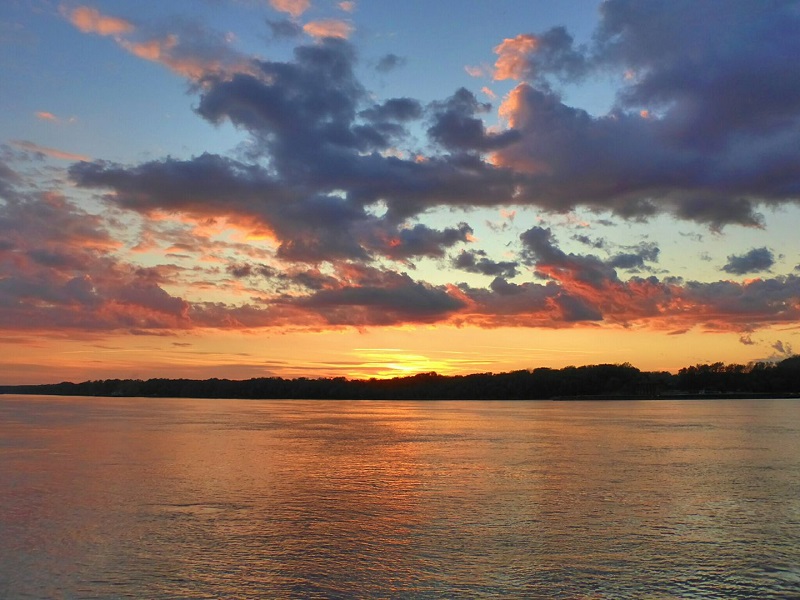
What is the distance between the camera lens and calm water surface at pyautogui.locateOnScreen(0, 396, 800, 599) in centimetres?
1549

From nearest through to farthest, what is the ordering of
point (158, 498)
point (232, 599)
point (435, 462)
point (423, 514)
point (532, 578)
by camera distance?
point (232, 599) < point (532, 578) < point (423, 514) < point (158, 498) < point (435, 462)

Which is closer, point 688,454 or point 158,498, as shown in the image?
point 158,498

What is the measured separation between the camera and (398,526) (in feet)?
69.6

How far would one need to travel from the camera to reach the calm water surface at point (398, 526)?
15.5 metres

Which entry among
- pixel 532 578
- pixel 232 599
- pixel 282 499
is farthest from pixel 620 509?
pixel 232 599

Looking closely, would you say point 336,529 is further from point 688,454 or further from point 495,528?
point 688,454

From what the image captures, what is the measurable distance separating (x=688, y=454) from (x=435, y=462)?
1563 centimetres

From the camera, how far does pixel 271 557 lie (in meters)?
17.6

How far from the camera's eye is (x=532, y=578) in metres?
15.7

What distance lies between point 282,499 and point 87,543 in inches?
312

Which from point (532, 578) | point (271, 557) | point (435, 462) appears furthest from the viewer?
point (435, 462)

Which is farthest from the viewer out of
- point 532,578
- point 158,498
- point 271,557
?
point 158,498

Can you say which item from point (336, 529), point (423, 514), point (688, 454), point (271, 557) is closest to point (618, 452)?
point (688, 454)

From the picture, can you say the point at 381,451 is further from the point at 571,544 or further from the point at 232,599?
the point at 232,599
